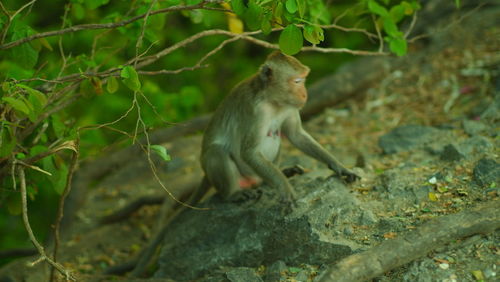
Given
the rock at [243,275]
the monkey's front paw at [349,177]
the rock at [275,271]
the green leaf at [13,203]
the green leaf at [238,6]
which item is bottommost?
the rock at [275,271]

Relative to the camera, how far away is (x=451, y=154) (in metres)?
4.64

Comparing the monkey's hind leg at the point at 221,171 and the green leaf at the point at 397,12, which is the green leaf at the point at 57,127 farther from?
the green leaf at the point at 397,12

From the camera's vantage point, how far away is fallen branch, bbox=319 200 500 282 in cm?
322

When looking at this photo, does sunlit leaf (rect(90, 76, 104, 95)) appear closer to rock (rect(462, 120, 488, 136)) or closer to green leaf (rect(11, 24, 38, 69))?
green leaf (rect(11, 24, 38, 69))

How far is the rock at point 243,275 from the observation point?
3.80 m


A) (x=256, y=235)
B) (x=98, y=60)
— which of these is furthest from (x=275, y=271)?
(x=98, y=60)

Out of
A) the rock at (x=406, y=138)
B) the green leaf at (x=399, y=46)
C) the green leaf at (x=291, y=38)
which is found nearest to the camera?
the green leaf at (x=291, y=38)

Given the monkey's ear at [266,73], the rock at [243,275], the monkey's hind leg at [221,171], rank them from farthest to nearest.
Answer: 1. the monkey's hind leg at [221,171]
2. the monkey's ear at [266,73]
3. the rock at [243,275]

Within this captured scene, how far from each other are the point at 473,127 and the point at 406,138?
2.14ft

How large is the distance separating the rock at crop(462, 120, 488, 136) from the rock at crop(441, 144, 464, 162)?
0.63m

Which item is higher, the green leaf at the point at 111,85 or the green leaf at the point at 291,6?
the green leaf at the point at 291,6

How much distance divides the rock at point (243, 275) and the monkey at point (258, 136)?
2.39 feet

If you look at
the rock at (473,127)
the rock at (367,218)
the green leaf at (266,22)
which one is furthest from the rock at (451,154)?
the green leaf at (266,22)

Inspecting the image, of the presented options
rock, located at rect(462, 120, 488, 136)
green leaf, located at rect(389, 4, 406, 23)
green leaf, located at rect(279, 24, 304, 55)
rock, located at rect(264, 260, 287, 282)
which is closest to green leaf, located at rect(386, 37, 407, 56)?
green leaf, located at rect(389, 4, 406, 23)
